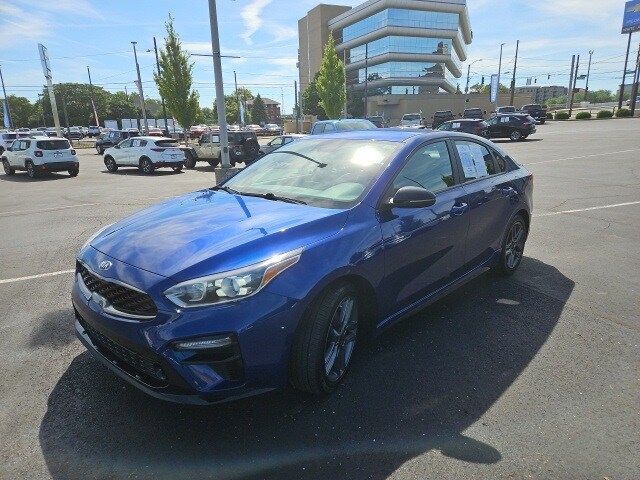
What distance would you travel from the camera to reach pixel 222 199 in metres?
3.42

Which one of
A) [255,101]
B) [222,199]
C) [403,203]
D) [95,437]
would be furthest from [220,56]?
[255,101]

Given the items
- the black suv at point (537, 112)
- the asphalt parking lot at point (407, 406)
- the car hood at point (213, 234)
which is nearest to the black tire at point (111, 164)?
the asphalt parking lot at point (407, 406)

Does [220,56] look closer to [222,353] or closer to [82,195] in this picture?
[82,195]

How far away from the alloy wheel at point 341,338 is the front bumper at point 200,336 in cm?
40

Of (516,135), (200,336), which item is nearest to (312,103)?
(516,135)

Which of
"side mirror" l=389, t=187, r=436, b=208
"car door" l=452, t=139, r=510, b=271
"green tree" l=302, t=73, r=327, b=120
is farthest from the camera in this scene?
"green tree" l=302, t=73, r=327, b=120

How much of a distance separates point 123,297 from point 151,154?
16788 mm

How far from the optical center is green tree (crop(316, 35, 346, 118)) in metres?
49.9

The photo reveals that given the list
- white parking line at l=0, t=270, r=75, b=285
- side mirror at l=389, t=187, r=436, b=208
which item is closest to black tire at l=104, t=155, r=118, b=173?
white parking line at l=0, t=270, r=75, b=285

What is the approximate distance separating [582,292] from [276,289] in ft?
11.9

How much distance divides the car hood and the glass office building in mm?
67217

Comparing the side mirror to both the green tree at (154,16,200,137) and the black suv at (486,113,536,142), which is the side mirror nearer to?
the black suv at (486,113,536,142)

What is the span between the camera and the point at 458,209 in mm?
3648

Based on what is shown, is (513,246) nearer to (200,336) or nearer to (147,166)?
(200,336)
